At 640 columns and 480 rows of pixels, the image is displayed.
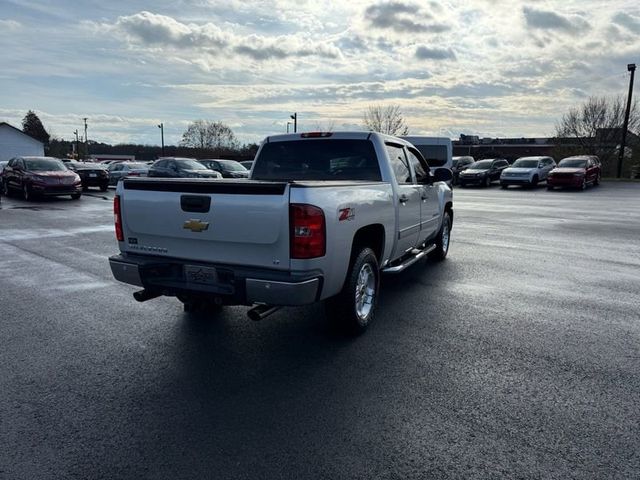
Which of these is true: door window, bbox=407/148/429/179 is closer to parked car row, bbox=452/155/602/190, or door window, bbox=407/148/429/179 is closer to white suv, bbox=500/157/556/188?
parked car row, bbox=452/155/602/190

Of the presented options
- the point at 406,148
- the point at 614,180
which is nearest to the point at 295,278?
the point at 406,148

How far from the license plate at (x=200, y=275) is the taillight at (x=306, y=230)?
743mm

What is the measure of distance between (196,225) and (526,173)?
90.2 ft

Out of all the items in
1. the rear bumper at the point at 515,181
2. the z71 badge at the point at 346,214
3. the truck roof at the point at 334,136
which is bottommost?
the rear bumper at the point at 515,181

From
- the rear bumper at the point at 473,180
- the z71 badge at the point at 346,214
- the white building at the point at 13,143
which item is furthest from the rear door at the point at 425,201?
the white building at the point at 13,143

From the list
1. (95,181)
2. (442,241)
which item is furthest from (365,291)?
(95,181)

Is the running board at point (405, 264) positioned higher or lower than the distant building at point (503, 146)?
lower

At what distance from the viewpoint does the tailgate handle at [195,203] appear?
405cm

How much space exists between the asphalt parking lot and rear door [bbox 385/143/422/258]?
74 cm

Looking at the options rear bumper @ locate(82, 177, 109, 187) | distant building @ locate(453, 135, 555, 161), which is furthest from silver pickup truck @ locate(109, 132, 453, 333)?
distant building @ locate(453, 135, 555, 161)

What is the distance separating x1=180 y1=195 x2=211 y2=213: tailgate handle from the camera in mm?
4047

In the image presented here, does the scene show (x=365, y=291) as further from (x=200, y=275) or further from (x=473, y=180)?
(x=473, y=180)

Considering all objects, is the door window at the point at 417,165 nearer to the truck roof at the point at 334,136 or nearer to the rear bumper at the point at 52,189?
the truck roof at the point at 334,136

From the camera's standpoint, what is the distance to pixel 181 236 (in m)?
4.24
